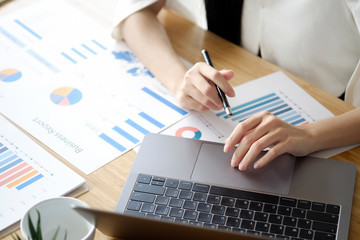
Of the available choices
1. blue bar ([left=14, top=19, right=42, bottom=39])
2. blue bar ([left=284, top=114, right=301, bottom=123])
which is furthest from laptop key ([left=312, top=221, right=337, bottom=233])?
blue bar ([left=14, top=19, right=42, bottom=39])

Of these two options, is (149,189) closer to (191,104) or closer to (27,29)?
(191,104)

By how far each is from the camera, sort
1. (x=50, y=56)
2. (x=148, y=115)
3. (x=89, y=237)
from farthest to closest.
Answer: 1. (x=50, y=56)
2. (x=148, y=115)
3. (x=89, y=237)

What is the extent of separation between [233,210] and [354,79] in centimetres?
52

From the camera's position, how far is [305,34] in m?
1.39

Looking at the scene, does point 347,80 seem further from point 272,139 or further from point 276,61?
point 272,139

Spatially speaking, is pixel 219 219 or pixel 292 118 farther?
pixel 292 118

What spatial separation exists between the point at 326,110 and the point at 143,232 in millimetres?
542

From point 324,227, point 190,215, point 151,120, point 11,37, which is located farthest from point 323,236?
point 11,37

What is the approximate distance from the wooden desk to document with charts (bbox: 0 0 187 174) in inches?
1.2

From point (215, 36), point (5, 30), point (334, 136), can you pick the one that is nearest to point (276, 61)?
point (215, 36)

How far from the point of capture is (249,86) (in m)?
1.30

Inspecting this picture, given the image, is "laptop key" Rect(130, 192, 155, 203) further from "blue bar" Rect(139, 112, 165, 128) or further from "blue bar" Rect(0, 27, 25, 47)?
"blue bar" Rect(0, 27, 25, 47)

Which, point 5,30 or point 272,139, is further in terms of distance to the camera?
point 5,30

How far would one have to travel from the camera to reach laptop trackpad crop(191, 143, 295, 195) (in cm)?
104
